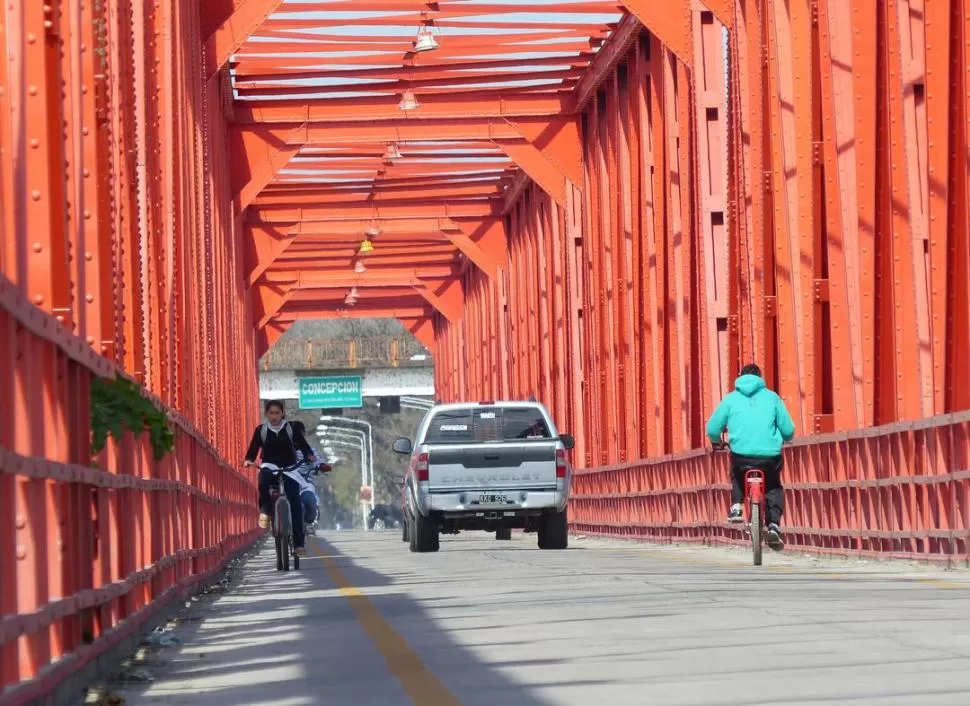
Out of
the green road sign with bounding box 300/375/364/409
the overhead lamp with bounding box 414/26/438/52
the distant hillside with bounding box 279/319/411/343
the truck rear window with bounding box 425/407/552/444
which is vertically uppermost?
the distant hillside with bounding box 279/319/411/343

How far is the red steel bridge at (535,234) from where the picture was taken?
7820mm

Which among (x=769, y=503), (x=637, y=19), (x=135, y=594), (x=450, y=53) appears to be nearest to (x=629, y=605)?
(x=135, y=594)

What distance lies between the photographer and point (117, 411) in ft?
29.6

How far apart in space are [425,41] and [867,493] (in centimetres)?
1349

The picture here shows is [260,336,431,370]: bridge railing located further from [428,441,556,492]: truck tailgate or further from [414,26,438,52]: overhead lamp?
[428,441,556,492]: truck tailgate

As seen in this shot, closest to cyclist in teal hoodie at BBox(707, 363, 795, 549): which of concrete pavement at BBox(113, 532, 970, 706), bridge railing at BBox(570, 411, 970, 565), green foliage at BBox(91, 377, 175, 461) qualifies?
bridge railing at BBox(570, 411, 970, 565)

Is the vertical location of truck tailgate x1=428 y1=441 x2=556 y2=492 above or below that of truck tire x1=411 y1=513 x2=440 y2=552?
above

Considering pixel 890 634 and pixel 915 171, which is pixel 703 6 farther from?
pixel 890 634

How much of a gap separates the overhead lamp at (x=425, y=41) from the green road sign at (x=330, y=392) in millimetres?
48267

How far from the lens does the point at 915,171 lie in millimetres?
17344

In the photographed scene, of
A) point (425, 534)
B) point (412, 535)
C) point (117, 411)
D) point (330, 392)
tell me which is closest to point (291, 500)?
point (425, 534)

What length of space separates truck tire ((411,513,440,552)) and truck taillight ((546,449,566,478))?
4.93 ft

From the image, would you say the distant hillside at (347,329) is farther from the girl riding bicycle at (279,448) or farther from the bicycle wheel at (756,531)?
the bicycle wheel at (756,531)

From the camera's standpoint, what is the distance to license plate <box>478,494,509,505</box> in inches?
919
